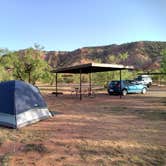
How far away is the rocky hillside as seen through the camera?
75.5 meters

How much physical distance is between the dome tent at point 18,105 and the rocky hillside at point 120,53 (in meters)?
57.7

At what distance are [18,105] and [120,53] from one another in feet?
213

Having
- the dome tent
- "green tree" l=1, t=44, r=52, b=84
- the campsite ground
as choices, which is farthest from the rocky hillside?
the campsite ground

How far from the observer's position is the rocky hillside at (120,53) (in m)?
75.5

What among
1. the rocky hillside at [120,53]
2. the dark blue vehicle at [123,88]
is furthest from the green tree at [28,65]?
the rocky hillside at [120,53]

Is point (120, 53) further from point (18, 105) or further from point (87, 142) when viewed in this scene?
point (87, 142)

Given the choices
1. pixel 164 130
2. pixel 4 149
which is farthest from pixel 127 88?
pixel 4 149

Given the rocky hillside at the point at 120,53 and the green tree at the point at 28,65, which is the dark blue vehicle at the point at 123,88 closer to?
the green tree at the point at 28,65

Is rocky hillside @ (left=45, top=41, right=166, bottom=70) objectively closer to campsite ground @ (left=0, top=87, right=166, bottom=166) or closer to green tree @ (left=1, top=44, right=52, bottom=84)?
green tree @ (left=1, top=44, right=52, bottom=84)

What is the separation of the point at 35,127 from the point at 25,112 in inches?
27.6

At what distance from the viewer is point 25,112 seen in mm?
9469

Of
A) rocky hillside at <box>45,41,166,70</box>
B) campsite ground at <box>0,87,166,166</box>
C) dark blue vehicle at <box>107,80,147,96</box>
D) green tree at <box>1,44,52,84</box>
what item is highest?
rocky hillside at <box>45,41,166,70</box>

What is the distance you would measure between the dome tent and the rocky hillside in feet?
189

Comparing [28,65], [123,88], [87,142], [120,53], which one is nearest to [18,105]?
[87,142]
